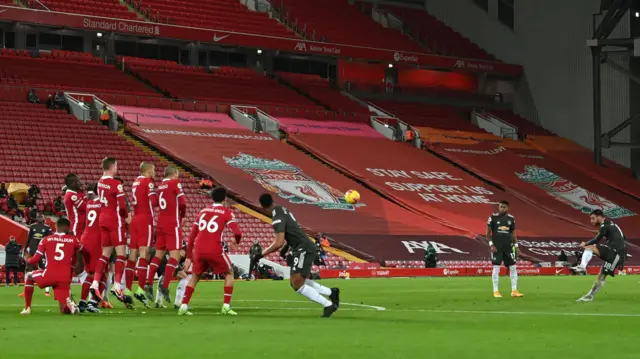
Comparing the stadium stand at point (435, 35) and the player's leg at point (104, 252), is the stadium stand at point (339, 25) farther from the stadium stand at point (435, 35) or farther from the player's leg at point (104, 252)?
the player's leg at point (104, 252)

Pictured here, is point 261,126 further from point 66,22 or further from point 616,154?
point 616,154

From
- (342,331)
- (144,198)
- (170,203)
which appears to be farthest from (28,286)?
(342,331)

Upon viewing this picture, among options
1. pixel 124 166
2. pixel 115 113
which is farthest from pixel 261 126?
pixel 124 166

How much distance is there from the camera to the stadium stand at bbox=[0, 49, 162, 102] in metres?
52.0

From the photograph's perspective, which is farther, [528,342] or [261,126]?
[261,126]

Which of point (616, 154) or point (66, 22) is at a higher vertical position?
point (66, 22)

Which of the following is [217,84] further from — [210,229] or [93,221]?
[210,229]

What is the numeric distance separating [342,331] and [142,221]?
6.51m

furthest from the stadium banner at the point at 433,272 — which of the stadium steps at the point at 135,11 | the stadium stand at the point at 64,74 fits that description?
the stadium steps at the point at 135,11

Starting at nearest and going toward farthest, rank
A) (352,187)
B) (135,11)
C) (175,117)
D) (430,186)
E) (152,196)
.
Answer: (152,196)
(352,187)
(175,117)
(430,186)
(135,11)

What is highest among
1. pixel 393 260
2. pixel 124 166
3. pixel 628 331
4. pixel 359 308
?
pixel 628 331

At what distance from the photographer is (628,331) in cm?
1393

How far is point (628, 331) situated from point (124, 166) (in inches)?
1371

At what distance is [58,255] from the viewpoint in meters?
17.7
